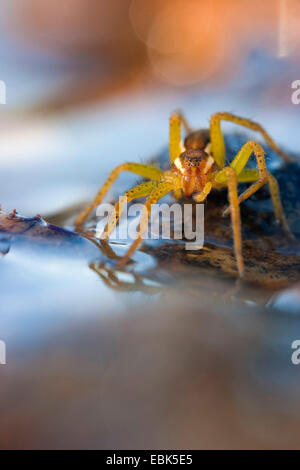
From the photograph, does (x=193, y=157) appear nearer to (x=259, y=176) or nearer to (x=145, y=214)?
Result: (x=259, y=176)

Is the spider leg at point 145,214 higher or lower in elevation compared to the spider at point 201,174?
lower

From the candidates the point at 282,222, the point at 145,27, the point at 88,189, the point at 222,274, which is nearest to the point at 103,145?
the point at 88,189

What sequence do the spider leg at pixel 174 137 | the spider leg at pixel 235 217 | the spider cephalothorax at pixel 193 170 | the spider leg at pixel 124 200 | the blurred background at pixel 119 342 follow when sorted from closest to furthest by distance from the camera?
the blurred background at pixel 119 342 → the spider leg at pixel 235 217 → the spider leg at pixel 124 200 → the spider cephalothorax at pixel 193 170 → the spider leg at pixel 174 137

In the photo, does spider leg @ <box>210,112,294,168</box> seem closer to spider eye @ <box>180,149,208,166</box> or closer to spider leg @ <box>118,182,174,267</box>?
spider eye @ <box>180,149,208,166</box>

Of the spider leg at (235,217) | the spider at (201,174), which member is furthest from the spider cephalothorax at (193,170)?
the spider leg at (235,217)

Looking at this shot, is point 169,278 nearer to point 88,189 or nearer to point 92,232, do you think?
point 92,232

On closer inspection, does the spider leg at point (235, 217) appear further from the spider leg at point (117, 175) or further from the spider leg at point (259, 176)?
the spider leg at point (117, 175)

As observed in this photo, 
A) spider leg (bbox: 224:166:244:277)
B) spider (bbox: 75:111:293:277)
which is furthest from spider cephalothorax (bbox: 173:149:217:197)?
spider leg (bbox: 224:166:244:277)
